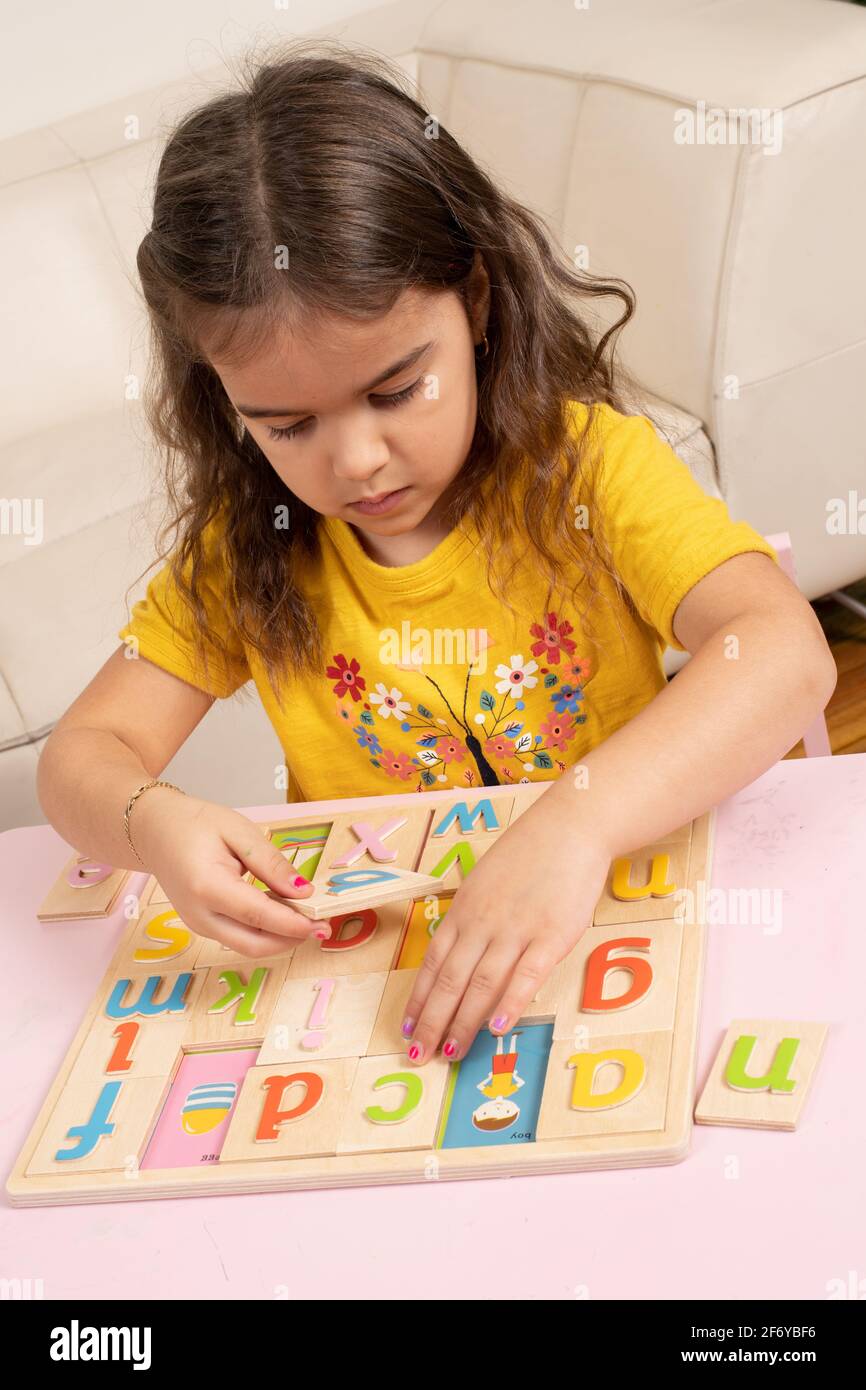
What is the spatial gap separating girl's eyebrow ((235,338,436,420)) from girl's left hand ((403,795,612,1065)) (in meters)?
0.28

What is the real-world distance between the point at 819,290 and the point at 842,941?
4.04 feet

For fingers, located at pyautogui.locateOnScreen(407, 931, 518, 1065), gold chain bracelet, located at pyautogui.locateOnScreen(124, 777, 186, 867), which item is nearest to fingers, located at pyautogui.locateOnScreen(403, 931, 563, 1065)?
fingers, located at pyautogui.locateOnScreen(407, 931, 518, 1065)

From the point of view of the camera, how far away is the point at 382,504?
907 mm

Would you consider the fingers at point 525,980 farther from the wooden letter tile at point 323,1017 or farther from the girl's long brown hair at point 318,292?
the girl's long brown hair at point 318,292

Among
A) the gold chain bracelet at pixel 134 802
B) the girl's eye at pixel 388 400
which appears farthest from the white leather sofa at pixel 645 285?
the girl's eye at pixel 388 400

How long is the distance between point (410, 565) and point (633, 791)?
35cm

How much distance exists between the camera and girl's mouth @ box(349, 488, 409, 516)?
0.91 meters

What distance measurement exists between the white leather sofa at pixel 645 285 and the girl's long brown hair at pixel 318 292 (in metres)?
0.61

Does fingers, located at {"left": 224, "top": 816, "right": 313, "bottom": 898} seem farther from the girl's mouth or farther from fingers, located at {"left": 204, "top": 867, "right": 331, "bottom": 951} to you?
the girl's mouth

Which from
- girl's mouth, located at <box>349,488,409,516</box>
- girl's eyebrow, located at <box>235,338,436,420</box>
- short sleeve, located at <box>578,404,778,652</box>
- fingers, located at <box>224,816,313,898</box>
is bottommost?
fingers, located at <box>224,816,313,898</box>

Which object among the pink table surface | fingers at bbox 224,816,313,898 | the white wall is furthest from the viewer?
the white wall

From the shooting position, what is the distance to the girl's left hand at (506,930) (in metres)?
0.67
